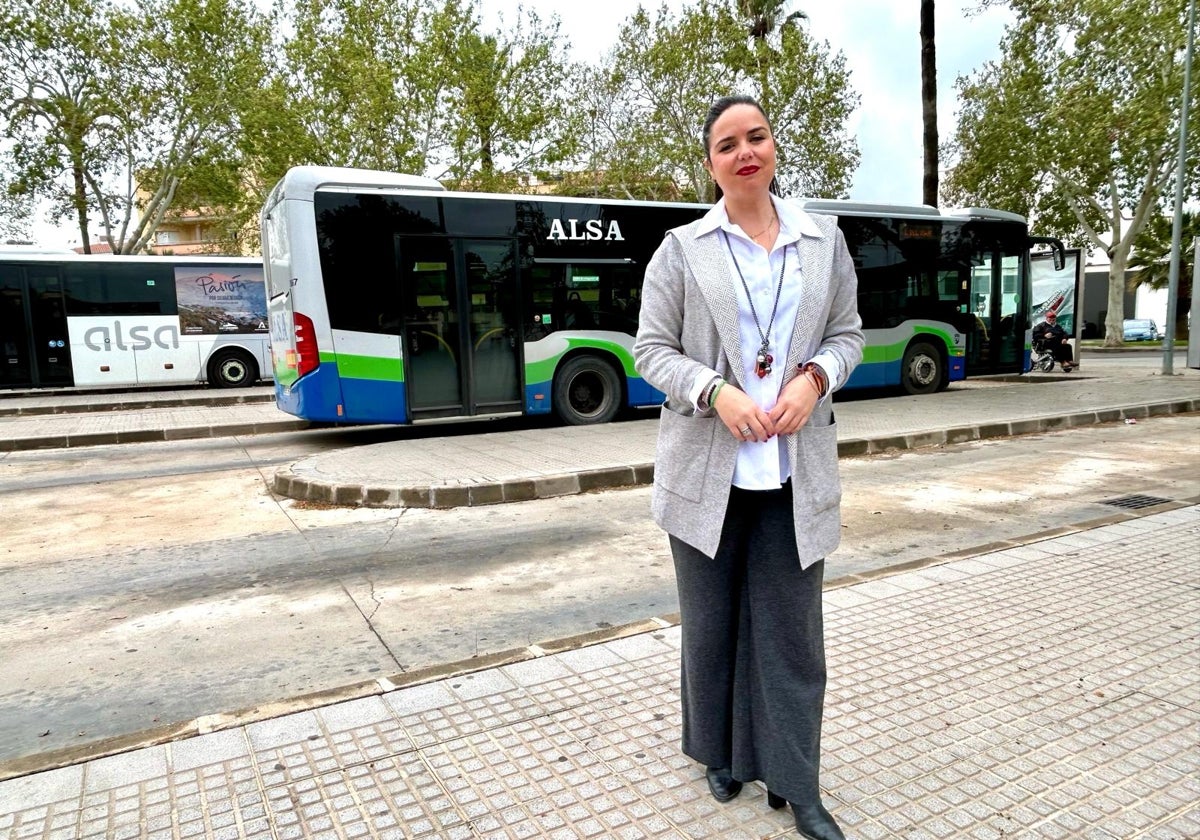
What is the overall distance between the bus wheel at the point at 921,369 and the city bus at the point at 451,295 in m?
1.24

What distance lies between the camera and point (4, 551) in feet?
20.0

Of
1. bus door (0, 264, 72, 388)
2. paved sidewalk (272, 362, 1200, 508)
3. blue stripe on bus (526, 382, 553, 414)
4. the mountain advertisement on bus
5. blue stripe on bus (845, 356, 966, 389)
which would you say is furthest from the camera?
the mountain advertisement on bus

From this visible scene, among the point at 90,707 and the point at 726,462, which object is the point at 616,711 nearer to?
the point at 726,462

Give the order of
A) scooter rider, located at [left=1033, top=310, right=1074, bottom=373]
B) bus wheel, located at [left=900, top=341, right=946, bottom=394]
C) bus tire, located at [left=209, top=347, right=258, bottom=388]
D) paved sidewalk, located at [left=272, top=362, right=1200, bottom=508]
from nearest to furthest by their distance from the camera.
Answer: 1. paved sidewalk, located at [left=272, top=362, right=1200, bottom=508]
2. bus wheel, located at [left=900, top=341, right=946, bottom=394]
3. scooter rider, located at [left=1033, top=310, right=1074, bottom=373]
4. bus tire, located at [left=209, top=347, right=258, bottom=388]

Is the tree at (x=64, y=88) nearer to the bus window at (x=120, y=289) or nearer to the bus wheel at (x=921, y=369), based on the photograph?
the bus window at (x=120, y=289)

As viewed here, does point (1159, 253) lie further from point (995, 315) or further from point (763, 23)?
point (995, 315)

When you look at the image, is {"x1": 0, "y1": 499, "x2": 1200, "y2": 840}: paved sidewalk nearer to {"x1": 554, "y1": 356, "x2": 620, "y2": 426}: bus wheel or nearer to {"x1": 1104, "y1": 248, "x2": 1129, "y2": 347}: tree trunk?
{"x1": 554, "y1": 356, "x2": 620, "y2": 426}: bus wheel

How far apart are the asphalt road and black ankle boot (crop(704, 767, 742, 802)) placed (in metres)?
1.66

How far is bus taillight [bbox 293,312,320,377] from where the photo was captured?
10.1 meters

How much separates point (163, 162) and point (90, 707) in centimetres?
2494

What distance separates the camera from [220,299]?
1923cm

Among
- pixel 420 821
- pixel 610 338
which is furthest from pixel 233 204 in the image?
pixel 420 821

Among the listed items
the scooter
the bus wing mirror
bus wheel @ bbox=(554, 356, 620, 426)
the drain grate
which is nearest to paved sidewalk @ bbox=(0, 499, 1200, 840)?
the drain grate

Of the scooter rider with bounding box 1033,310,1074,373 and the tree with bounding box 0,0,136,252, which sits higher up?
the tree with bounding box 0,0,136,252
